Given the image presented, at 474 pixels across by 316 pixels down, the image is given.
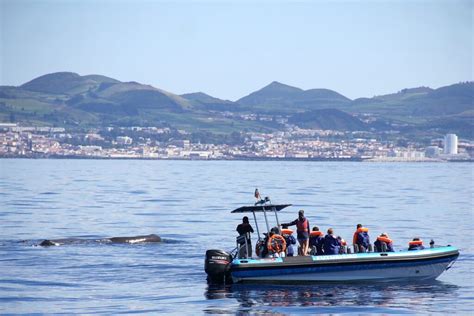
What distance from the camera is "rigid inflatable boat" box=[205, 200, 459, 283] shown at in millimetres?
37188

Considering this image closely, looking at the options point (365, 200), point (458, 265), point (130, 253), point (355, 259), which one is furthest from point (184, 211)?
point (355, 259)

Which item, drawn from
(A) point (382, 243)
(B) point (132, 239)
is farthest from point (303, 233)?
(B) point (132, 239)

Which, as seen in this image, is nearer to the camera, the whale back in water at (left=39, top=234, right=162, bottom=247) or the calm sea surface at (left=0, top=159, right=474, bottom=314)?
the calm sea surface at (left=0, top=159, right=474, bottom=314)

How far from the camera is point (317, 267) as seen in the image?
123ft

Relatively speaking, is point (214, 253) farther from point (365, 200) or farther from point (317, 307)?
point (365, 200)

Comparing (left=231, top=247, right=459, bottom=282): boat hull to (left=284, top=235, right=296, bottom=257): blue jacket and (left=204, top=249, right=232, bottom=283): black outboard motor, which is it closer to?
(left=204, top=249, right=232, bottom=283): black outboard motor

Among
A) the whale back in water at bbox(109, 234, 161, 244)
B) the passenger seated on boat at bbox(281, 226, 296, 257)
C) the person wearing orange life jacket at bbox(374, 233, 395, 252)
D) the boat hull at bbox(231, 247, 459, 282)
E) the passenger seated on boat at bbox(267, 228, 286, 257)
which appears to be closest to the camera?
the boat hull at bbox(231, 247, 459, 282)

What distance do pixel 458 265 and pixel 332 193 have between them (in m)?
56.2

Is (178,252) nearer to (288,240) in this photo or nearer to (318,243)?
(288,240)

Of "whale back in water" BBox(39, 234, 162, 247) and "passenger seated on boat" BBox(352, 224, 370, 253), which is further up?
"passenger seated on boat" BBox(352, 224, 370, 253)

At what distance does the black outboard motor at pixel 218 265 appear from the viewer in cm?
3747

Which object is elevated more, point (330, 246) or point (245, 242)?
point (245, 242)

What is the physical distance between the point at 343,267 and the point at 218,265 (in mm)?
4687

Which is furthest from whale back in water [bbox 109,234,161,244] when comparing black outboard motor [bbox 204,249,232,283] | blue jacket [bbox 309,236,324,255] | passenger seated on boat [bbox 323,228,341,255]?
passenger seated on boat [bbox 323,228,341,255]
